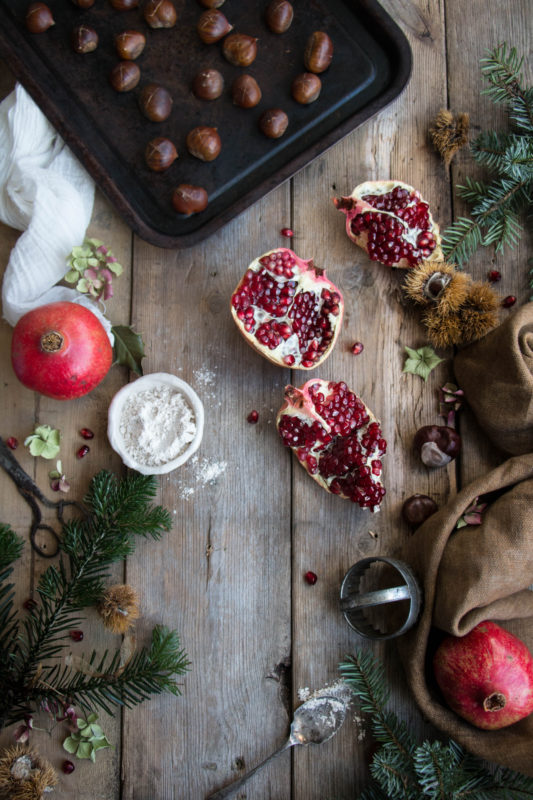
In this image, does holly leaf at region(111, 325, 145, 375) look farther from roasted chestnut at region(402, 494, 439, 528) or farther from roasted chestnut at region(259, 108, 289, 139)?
roasted chestnut at region(402, 494, 439, 528)

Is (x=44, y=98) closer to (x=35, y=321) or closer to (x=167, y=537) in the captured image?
(x=35, y=321)

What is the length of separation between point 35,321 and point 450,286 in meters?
1.00

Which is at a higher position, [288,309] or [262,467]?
[288,309]

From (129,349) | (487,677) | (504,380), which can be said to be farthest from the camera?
(129,349)

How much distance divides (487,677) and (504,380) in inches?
26.9

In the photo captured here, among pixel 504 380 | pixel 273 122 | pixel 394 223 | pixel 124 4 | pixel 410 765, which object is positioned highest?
pixel 124 4

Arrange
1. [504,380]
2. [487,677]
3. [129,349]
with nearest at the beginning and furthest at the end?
[487,677] → [504,380] → [129,349]

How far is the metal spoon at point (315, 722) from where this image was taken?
5.26 ft

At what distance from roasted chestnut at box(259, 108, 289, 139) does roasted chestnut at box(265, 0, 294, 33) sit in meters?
0.22

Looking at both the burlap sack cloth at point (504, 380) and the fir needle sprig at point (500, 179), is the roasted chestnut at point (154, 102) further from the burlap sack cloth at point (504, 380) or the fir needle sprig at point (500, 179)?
the burlap sack cloth at point (504, 380)

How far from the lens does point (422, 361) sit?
5.63 ft

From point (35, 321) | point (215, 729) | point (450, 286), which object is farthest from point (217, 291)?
point (215, 729)

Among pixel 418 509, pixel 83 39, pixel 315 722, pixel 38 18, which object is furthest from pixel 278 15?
pixel 315 722

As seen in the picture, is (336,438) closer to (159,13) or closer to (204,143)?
(204,143)
